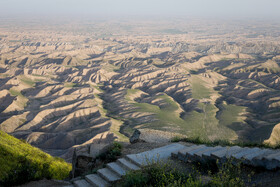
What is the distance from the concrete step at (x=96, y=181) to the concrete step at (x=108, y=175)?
12 cm

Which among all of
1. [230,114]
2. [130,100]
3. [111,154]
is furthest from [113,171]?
[130,100]

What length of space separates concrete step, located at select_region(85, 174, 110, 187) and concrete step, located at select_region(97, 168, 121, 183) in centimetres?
12

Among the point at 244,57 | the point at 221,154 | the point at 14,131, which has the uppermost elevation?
the point at 221,154

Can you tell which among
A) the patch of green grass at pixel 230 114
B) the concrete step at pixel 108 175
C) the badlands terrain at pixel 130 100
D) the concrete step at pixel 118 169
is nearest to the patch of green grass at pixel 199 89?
the badlands terrain at pixel 130 100

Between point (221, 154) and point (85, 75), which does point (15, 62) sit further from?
point (221, 154)

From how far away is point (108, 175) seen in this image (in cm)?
942

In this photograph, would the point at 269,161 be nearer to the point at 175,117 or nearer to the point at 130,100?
the point at 175,117

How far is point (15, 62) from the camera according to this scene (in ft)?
463

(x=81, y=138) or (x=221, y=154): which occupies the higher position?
(x=221, y=154)

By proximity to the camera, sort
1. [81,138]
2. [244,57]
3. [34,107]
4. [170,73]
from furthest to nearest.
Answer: [244,57]
[170,73]
[34,107]
[81,138]

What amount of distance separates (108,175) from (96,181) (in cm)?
47

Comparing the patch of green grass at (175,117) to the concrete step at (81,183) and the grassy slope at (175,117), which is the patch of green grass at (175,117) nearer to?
the grassy slope at (175,117)

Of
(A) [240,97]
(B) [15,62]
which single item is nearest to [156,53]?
(B) [15,62]

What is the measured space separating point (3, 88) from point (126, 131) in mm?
61382
